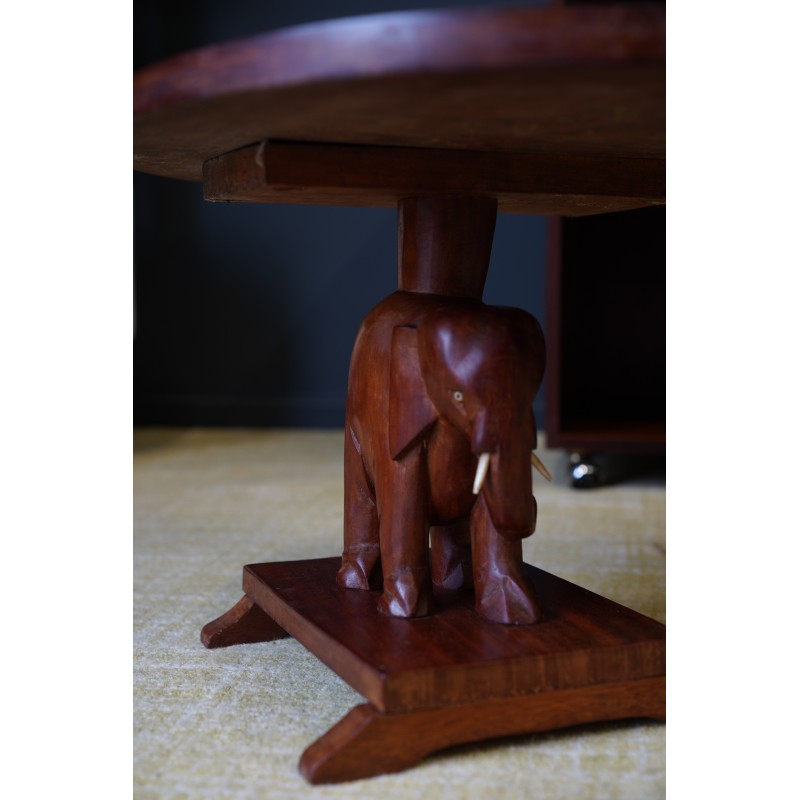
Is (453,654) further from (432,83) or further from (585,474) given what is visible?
(585,474)

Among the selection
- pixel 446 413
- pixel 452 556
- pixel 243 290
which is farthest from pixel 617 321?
pixel 446 413

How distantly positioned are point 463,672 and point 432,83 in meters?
0.41

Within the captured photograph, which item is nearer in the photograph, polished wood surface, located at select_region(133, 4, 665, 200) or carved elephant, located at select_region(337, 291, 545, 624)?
polished wood surface, located at select_region(133, 4, 665, 200)

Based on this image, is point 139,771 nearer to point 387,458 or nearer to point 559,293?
point 387,458

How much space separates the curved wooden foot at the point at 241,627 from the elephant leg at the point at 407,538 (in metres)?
0.20

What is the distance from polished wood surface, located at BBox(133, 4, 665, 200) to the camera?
23.0 inches

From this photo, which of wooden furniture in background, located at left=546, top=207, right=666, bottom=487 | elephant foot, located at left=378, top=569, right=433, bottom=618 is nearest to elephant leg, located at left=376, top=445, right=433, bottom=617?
elephant foot, located at left=378, top=569, right=433, bottom=618

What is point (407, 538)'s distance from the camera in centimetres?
88

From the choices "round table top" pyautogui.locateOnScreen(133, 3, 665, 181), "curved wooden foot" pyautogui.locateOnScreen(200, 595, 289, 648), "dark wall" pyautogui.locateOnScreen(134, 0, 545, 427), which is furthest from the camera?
"dark wall" pyautogui.locateOnScreen(134, 0, 545, 427)

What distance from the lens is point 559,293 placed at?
1841 millimetres

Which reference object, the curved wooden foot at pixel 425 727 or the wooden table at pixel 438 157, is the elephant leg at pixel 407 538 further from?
the curved wooden foot at pixel 425 727

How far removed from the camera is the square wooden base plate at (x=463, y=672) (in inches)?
29.9

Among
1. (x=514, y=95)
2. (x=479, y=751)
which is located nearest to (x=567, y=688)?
(x=479, y=751)

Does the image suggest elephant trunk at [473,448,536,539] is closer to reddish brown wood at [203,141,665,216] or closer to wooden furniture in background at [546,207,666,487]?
reddish brown wood at [203,141,665,216]
